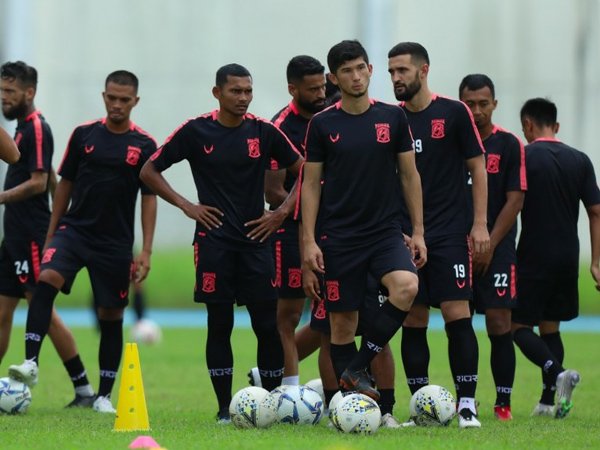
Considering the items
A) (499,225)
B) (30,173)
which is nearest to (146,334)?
(30,173)

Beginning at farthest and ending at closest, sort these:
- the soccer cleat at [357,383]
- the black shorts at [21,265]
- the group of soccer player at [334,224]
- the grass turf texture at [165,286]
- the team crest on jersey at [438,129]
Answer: the grass turf texture at [165,286] < the black shorts at [21,265] < the team crest on jersey at [438,129] < the group of soccer player at [334,224] < the soccer cleat at [357,383]

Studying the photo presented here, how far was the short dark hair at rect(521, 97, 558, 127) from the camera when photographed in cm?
1155

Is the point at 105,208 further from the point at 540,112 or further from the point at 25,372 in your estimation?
the point at 540,112

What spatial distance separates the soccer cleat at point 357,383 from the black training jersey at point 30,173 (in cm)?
375

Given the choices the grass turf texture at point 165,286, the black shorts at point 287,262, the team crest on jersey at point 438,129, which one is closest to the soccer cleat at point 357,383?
the team crest on jersey at point 438,129

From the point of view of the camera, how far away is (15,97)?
37.7 feet

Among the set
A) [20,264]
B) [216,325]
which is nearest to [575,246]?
[216,325]

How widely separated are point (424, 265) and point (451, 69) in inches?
857

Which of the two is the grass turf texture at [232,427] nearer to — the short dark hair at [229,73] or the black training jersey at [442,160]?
the black training jersey at [442,160]

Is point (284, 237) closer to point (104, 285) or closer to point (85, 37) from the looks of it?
point (104, 285)

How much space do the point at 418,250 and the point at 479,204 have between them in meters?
0.67

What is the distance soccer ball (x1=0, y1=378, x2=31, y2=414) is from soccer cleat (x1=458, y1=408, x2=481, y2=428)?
351 cm

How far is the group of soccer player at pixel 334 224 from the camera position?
9.22 meters

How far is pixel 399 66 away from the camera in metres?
9.55
